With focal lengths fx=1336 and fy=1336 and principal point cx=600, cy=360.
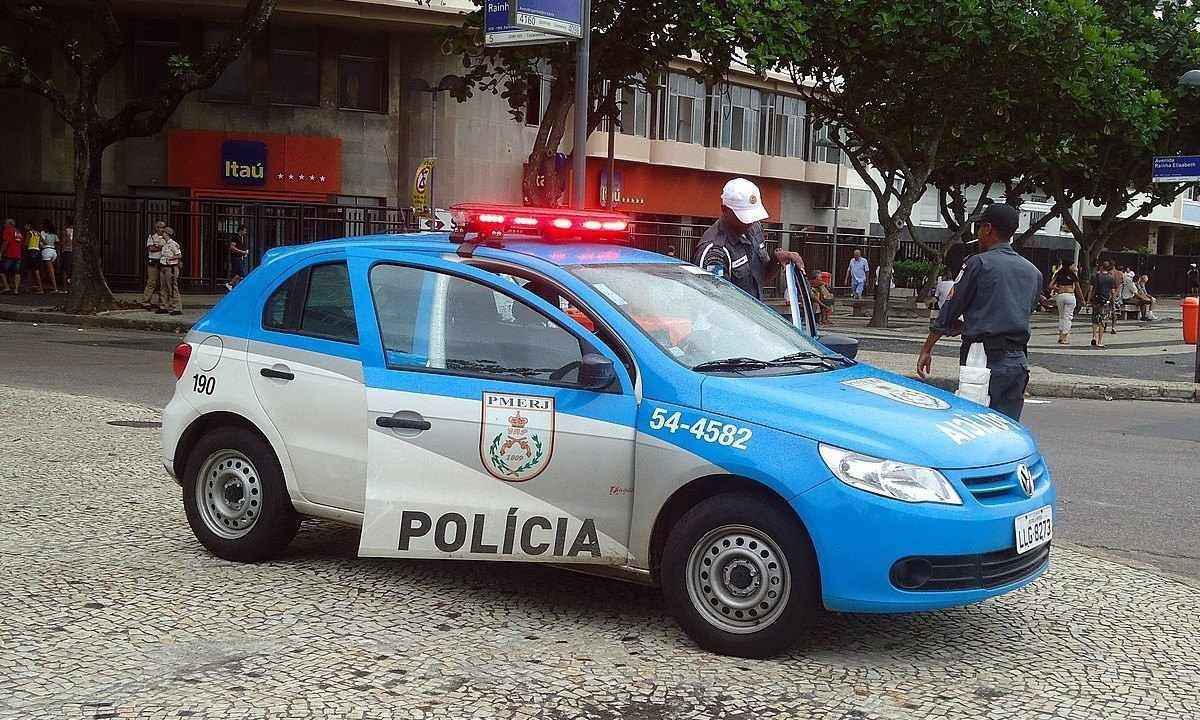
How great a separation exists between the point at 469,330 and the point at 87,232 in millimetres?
19679

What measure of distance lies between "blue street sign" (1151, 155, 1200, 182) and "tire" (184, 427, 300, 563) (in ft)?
48.4

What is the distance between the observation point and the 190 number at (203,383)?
607 cm

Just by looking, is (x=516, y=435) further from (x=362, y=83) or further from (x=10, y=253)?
(x=362, y=83)

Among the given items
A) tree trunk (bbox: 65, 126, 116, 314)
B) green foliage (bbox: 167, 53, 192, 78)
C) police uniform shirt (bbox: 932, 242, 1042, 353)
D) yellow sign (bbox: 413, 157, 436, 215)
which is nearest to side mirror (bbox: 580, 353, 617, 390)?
police uniform shirt (bbox: 932, 242, 1042, 353)

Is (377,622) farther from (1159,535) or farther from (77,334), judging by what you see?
(77,334)

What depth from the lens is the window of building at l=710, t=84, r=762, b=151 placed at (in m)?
44.8

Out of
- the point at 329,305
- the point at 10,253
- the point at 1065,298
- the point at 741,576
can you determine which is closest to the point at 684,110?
the point at 1065,298

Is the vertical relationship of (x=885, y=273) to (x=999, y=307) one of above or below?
below

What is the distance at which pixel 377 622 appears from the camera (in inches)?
205

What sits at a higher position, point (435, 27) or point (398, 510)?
point (435, 27)

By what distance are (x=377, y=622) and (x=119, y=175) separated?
29693 mm

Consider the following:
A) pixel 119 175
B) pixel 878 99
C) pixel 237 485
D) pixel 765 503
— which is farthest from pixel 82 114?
pixel 765 503

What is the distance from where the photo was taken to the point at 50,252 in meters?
29.2

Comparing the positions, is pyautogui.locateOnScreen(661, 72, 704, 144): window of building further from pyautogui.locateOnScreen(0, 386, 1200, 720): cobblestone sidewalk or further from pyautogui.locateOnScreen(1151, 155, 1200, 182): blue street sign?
pyautogui.locateOnScreen(0, 386, 1200, 720): cobblestone sidewalk
